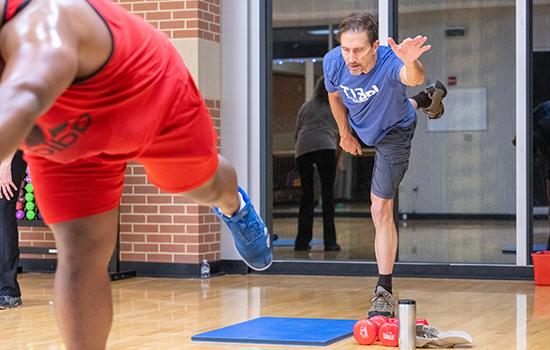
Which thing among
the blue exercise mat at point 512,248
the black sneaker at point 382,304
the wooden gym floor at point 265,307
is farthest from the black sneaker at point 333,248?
the black sneaker at point 382,304

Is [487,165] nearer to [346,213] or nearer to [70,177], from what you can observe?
[346,213]

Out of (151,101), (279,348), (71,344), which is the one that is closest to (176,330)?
(279,348)

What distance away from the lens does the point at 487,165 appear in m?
8.10

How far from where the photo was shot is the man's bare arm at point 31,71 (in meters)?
2.05

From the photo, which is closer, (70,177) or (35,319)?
(70,177)

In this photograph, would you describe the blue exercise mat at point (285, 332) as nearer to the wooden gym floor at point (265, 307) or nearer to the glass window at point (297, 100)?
the wooden gym floor at point (265, 307)

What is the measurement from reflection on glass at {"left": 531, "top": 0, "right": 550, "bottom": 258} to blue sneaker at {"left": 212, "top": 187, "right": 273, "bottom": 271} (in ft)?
13.0

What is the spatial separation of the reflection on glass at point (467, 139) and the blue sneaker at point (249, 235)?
4.17 meters

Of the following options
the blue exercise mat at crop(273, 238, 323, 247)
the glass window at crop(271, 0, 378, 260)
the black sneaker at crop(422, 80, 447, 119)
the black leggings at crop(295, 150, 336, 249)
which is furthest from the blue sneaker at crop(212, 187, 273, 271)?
the black leggings at crop(295, 150, 336, 249)

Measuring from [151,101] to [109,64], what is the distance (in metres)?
0.19

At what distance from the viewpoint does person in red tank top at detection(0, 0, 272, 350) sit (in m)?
2.14

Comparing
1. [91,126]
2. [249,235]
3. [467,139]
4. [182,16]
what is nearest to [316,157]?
[467,139]

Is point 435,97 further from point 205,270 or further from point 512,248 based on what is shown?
point 512,248

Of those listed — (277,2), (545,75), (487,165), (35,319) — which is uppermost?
(277,2)
